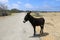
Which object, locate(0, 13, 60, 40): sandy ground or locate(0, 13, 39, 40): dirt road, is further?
locate(0, 13, 39, 40): dirt road

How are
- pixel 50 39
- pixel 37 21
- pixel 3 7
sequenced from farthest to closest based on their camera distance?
pixel 3 7
pixel 37 21
pixel 50 39

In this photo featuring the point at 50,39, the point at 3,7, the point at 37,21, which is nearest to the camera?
the point at 50,39

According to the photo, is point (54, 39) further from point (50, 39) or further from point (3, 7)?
point (3, 7)

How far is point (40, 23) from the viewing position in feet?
51.9

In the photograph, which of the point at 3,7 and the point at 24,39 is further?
the point at 3,7

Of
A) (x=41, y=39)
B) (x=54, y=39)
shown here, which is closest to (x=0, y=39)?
(x=41, y=39)

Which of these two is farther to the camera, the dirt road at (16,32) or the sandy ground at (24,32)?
the dirt road at (16,32)

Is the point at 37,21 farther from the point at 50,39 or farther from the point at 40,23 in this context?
the point at 50,39

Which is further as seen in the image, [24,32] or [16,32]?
[24,32]

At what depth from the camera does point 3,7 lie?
90.1 meters

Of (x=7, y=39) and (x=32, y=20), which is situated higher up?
(x=32, y=20)

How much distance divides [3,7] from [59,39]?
7804 centimetres

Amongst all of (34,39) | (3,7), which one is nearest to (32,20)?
(34,39)

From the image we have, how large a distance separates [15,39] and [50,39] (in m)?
2.44
